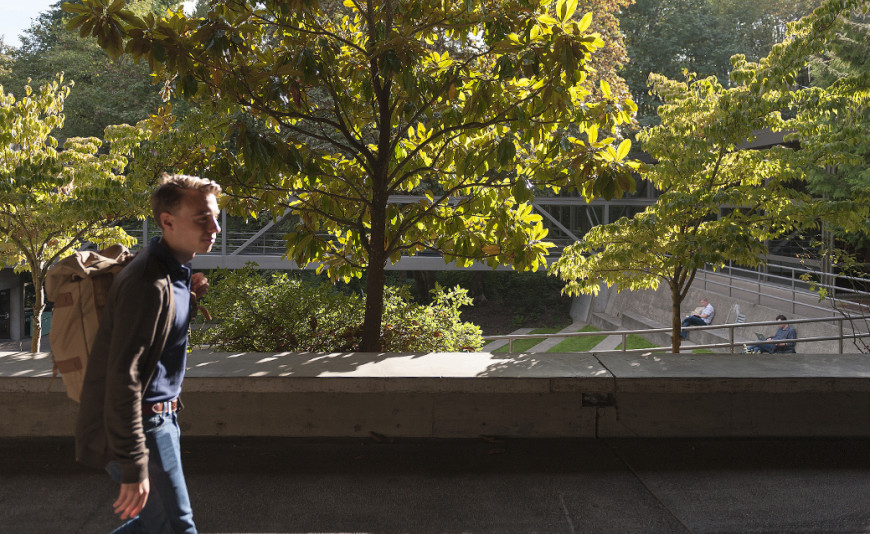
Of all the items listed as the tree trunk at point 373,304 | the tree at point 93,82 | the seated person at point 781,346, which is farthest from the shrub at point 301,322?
the tree at point 93,82

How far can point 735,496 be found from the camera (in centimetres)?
432

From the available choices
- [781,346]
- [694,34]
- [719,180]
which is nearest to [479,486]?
[719,180]

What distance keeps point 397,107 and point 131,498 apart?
5.11m

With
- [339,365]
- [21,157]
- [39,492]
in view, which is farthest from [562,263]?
[21,157]

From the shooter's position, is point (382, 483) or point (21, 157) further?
point (21, 157)

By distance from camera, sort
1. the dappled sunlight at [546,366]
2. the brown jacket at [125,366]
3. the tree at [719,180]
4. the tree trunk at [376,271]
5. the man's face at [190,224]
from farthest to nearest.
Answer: the tree at [719,180]
the tree trunk at [376,271]
the dappled sunlight at [546,366]
the man's face at [190,224]
the brown jacket at [125,366]

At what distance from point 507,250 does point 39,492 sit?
167 inches

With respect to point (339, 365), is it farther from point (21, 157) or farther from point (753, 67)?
point (21, 157)

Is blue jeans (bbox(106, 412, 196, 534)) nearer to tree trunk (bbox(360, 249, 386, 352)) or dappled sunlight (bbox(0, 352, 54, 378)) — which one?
dappled sunlight (bbox(0, 352, 54, 378))

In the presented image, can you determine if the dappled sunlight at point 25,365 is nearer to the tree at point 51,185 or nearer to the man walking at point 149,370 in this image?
the man walking at point 149,370

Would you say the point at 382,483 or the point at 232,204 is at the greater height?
the point at 232,204

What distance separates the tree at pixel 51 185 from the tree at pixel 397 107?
18.9 feet

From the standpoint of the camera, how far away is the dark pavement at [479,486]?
398 cm

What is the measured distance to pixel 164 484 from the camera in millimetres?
2756
